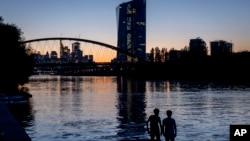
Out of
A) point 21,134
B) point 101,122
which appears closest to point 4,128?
point 21,134

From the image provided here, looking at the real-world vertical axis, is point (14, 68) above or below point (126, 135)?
above

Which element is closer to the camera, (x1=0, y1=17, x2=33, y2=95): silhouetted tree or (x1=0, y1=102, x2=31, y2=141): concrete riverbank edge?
(x1=0, y1=102, x2=31, y2=141): concrete riverbank edge

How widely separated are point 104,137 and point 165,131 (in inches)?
624

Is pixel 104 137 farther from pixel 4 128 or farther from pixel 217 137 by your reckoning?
pixel 4 128

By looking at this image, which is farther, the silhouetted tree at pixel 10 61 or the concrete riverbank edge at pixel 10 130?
the silhouetted tree at pixel 10 61

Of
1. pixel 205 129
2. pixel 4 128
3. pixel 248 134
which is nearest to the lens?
pixel 248 134

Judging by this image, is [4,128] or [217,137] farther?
[217,137]

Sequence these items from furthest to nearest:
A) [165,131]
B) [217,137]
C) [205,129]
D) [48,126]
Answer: [48,126] < [205,129] < [217,137] < [165,131]

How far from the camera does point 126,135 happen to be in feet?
119

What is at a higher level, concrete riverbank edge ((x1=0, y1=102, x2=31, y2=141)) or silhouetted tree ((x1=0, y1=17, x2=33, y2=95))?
silhouetted tree ((x1=0, y1=17, x2=33, y2=95))

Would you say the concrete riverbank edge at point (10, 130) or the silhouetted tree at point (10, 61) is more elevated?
the silhouetted tree at point (10, 61)

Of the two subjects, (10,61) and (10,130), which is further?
(10,61)

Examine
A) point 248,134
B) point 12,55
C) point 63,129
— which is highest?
point 12,55

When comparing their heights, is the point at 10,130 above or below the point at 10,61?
below
